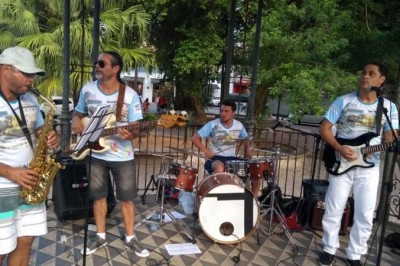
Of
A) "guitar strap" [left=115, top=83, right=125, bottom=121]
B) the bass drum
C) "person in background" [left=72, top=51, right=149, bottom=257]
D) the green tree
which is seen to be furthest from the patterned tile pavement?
the green tree

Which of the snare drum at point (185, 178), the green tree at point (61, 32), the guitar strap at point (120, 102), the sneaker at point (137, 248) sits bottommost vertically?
the sneaker at point (137, 248)

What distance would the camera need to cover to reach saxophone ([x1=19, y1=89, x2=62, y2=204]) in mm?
2615

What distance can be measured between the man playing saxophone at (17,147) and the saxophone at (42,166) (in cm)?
4

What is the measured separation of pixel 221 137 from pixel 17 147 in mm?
2881

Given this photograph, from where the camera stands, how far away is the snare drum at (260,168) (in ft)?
14.8

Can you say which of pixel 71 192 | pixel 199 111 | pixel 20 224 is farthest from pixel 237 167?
pixel 199 111

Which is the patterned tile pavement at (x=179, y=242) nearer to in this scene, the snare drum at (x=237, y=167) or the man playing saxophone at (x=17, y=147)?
the snare drum at (x=237, y=167)

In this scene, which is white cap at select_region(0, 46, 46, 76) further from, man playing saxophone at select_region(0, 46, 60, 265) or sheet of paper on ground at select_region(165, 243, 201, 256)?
sheet of paper on ground at select_region(165, 243, 201, 256)

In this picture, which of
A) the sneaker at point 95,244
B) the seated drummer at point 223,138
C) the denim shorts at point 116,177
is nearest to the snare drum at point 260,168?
the seated drummer at point 223,138

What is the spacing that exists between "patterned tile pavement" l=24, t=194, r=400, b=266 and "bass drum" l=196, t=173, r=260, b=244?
165 mm

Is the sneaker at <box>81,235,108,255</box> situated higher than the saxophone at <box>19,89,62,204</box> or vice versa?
the saxophone at <box>19,89,62,204</box>

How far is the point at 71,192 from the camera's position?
4.61 meters

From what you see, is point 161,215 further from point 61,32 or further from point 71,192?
point 61,32

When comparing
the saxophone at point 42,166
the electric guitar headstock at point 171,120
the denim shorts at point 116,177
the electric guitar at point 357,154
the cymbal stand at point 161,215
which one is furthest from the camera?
the cymbal stand at point 161,215
